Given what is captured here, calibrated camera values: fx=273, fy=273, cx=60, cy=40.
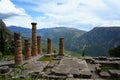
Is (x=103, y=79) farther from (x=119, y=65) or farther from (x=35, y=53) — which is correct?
(x=35, y=53)

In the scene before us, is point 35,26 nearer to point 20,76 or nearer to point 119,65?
point 119,65

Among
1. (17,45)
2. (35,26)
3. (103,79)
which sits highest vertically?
(35,26)

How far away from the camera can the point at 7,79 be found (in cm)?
1638

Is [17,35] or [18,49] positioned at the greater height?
[17,35]

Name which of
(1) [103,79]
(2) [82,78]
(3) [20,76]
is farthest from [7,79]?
(1) [103,79]

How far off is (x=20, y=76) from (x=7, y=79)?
103 cm

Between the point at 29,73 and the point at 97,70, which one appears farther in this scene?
the point at 97,70

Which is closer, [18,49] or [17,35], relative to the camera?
[17,35]

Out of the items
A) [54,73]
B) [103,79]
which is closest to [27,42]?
[54,73]

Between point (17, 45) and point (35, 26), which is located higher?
point (35, 26)

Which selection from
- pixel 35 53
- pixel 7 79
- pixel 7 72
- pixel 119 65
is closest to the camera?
pixel 7 79

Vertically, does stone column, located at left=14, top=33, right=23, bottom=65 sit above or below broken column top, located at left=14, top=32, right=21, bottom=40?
below

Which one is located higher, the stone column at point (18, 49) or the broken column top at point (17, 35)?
the broken column top at point (17, 35)

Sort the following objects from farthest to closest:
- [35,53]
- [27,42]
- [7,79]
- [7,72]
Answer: [35,53] → [27,42] → [7,72] → [7,79]
